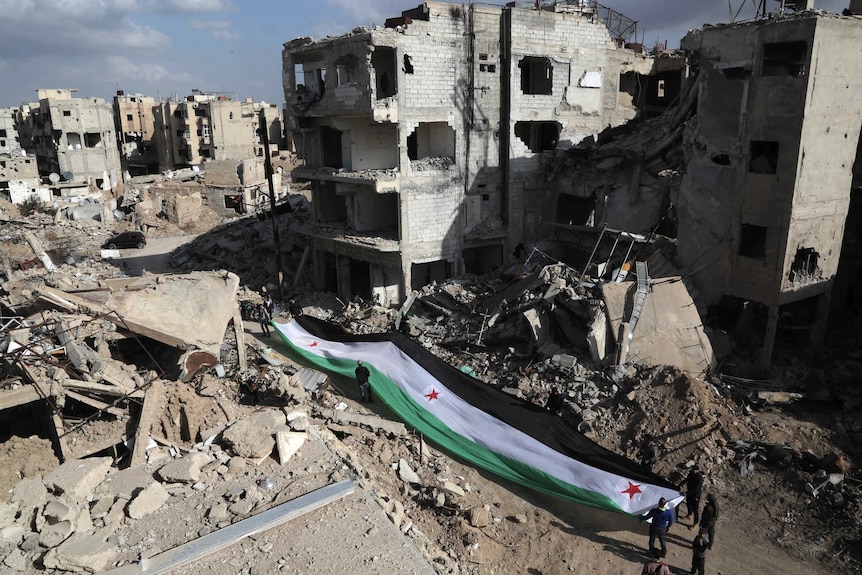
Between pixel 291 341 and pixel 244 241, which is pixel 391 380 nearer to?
pixel 291 341

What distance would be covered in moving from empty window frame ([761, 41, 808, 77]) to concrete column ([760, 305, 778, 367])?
671cm

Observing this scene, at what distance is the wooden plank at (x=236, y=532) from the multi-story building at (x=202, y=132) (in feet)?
185

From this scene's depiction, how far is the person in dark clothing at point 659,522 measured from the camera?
37.3 feet

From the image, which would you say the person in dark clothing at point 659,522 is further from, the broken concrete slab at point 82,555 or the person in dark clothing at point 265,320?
the person in dark clothing at point 265,320

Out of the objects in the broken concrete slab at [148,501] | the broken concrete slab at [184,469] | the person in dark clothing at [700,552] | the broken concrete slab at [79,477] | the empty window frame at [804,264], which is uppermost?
the empty window frame at [804,264]

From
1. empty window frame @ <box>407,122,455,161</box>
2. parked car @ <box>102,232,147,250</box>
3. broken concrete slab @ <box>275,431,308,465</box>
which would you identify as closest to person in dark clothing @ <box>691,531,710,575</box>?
broken concrete slab @ <box>275,431,308,465</box>

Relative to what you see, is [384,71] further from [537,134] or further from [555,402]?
[555,402]

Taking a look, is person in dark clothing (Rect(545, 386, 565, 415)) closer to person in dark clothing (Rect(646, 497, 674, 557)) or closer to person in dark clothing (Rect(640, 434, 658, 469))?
person in dark clothing (Rect(640, 434, 658, 469))

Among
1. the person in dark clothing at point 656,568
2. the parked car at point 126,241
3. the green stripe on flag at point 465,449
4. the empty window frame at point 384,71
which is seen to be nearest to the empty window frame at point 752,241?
the green stripe on flag at point 465,449

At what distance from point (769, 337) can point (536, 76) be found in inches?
597

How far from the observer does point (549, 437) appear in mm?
13586

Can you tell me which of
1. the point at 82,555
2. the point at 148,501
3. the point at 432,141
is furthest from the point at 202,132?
the point at 82,555

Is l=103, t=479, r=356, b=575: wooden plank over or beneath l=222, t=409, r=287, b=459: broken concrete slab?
beneath

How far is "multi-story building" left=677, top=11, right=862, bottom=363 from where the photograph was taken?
1647 cm
